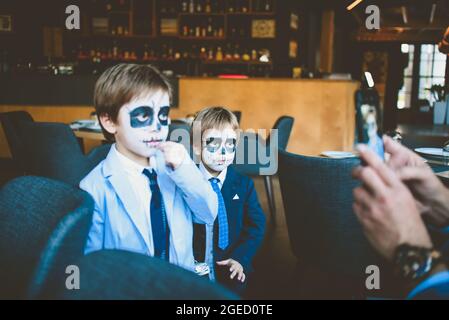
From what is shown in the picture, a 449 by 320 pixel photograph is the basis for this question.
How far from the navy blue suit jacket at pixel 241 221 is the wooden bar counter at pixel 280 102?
4.54 meters

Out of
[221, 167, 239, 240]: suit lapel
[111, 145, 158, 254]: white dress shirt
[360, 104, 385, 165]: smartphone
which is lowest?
[221, 167, 239, 240]: suit lapel

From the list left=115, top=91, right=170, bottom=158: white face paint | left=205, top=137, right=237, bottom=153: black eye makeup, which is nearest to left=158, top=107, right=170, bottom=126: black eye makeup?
left=115, top=91, right=170, bottom=158: white face paint

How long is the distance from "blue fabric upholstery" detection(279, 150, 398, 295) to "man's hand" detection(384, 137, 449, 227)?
89 cm

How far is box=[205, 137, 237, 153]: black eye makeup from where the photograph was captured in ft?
5.51

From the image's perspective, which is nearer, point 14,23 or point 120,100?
point 120,100

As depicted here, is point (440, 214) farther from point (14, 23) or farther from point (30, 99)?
point (14, 23)

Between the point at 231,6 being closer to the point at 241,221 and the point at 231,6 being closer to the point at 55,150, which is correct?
the point at 55,150

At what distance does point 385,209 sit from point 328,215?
4.43ft

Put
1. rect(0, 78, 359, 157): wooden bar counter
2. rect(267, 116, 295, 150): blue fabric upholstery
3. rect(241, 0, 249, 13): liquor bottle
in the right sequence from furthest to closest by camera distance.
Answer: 1. rect(241, 0, 249, 13): liquor bottle
2. rect(0, 78, 359, 157): wooden bar counter
3. rect(267, 116, 295, 150): blue fabric upholstery

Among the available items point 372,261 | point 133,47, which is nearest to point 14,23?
point 133,47

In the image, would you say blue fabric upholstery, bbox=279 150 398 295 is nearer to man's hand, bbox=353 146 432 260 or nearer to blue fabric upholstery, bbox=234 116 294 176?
man's hand, bbox=353 146 432 260

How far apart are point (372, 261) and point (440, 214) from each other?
1061mm

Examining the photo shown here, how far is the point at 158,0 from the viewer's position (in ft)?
28.2

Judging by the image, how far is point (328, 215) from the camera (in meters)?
2.03
